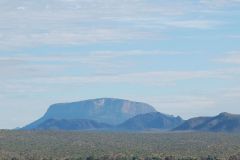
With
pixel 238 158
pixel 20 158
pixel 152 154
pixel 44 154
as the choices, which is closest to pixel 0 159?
pixel 20 158

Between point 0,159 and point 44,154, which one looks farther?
point 44,154

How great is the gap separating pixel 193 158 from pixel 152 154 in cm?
1729

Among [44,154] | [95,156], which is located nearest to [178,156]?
[95,156]

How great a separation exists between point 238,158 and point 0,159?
59.0m

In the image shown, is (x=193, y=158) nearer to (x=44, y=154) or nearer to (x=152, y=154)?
(x=152, y=154)

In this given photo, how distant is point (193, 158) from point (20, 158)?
4367 centimetres

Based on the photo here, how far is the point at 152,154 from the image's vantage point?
639ft

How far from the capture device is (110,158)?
188 m

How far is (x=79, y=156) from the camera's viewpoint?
193125 millimetres

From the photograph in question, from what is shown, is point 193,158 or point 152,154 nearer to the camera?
point 193,158

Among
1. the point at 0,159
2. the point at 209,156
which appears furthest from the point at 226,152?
the point at 0,159

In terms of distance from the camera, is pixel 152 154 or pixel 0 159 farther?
pixel 152 154

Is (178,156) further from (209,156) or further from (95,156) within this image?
(95,156)

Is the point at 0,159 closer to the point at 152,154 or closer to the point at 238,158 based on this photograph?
the point at 152,154
